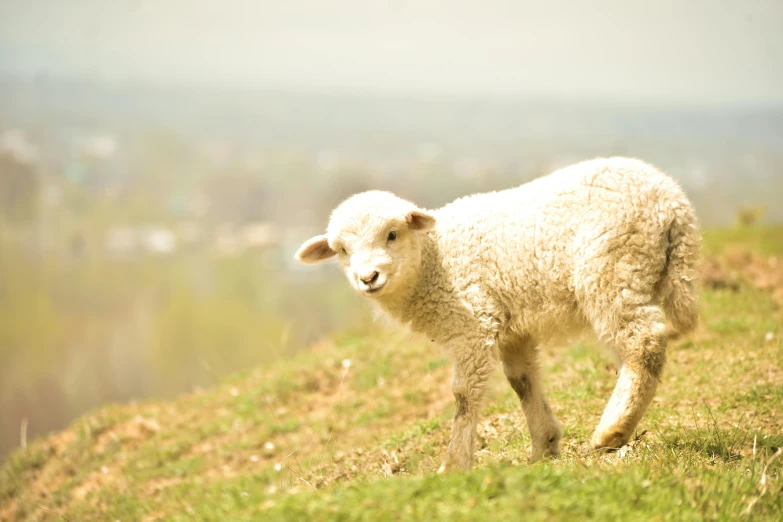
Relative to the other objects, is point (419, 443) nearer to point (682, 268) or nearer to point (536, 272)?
point (536, 272)

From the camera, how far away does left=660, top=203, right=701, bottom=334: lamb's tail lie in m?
4.49

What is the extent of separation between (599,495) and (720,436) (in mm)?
1998

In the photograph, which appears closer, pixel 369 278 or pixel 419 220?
pixel 369 278

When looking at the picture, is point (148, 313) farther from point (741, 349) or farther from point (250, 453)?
point (741, 349)

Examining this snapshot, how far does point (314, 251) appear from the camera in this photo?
5125mm

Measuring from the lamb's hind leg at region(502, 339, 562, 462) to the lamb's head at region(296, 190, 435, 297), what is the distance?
956 mm

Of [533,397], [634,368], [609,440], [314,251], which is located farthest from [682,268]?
[314,251]

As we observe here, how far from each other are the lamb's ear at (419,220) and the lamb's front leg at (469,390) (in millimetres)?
861

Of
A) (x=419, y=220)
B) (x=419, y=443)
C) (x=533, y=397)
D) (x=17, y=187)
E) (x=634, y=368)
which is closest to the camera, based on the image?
(x=634, y=368)

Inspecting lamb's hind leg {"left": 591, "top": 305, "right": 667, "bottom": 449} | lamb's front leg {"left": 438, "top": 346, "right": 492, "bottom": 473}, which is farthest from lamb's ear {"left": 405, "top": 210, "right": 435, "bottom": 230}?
lamb's hind leg {"left": 591, "top": 305, "right": 667, "bottom": 449}

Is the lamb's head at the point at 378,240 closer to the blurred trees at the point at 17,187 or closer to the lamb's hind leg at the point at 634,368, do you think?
the lamb's hind leg at the point at 634,368

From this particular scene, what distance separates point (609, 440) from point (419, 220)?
180cm

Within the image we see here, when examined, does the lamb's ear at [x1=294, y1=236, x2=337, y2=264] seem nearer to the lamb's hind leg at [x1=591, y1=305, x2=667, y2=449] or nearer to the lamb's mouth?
the lamb's mouth

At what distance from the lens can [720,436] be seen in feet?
15.6
